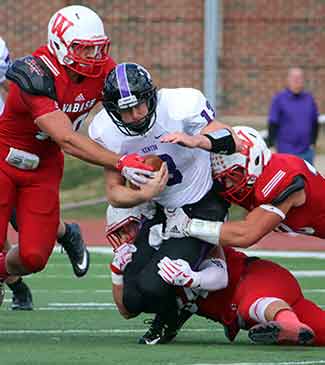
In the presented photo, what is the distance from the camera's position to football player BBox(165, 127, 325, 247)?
21.3ft

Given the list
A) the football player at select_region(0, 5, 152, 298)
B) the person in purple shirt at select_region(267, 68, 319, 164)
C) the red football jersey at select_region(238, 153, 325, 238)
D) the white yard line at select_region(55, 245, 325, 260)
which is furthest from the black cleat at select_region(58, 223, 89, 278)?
the person in purple shirt at select_region(267, 68, 319, 164)

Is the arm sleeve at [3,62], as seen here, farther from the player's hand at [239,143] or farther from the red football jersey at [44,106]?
the player's hand at [239,143]

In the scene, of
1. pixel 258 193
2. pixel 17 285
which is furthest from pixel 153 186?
pixel 17 285

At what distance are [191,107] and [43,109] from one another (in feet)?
2.39

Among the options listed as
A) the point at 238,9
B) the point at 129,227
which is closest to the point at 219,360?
the point at 129,227

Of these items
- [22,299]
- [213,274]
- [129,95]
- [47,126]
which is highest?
[129,95]

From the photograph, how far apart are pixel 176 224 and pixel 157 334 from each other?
0.53 meters

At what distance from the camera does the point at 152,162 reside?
6.50m

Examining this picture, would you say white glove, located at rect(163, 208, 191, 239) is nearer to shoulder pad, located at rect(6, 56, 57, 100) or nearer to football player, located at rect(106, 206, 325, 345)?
football player, located at rect(106, 206, 325, 345)

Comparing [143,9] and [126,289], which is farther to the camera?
[143,9]

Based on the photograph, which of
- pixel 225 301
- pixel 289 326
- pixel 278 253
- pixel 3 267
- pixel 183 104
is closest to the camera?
pixel 289 326

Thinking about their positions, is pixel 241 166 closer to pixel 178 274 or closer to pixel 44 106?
pixel 178 274

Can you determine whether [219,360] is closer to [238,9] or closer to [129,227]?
[129,227]

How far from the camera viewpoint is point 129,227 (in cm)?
697
